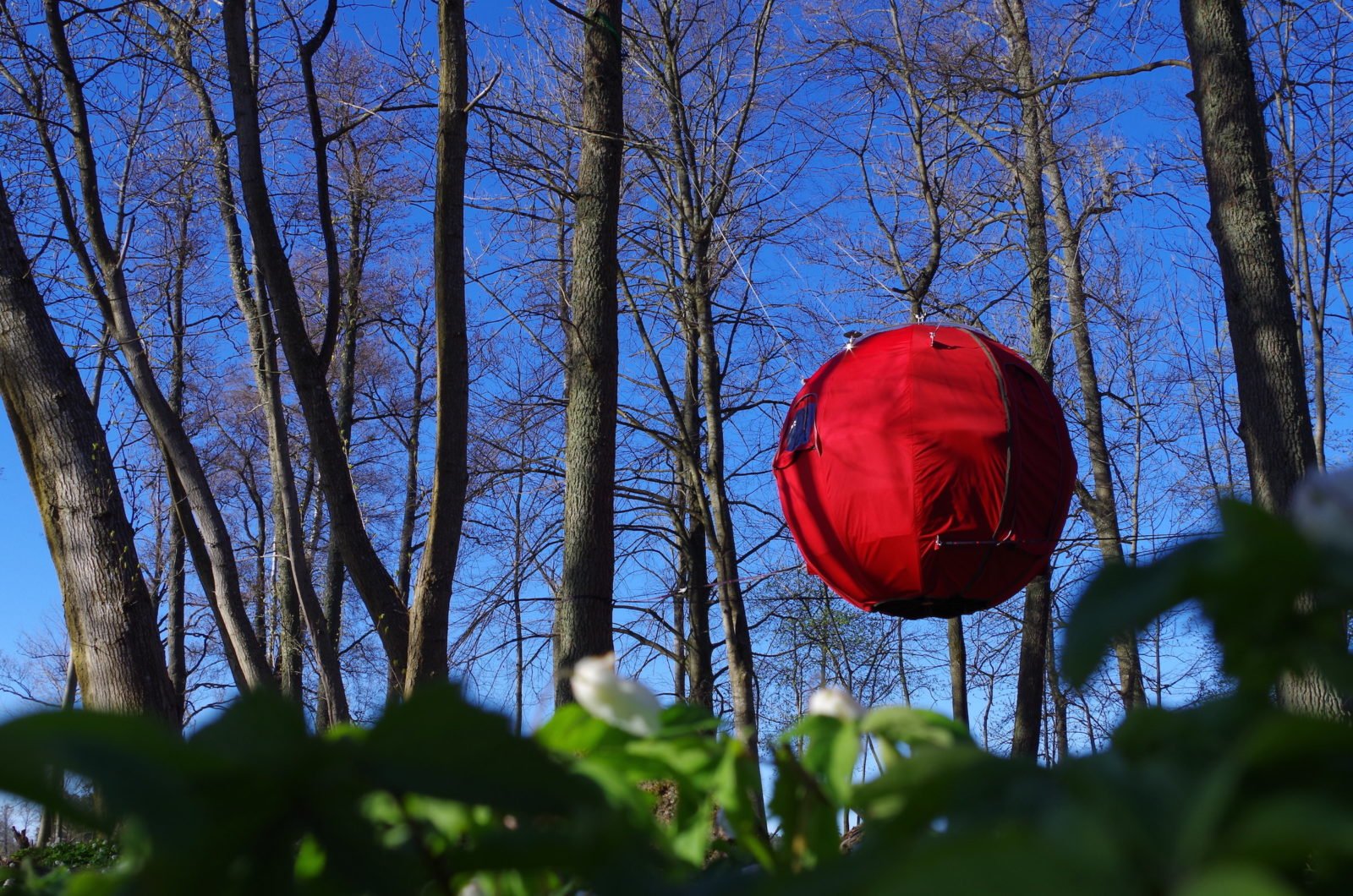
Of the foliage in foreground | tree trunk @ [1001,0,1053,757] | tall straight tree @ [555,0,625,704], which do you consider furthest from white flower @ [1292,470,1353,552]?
tree trunk @ [1001,0,1053,757]

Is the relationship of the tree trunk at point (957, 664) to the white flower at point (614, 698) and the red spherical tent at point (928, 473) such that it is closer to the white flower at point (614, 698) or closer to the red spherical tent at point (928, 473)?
the red spherical tent at point (928, 473)

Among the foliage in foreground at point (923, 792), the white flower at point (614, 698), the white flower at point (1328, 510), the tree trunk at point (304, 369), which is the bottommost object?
the foliage in foreground at point (923, 792)

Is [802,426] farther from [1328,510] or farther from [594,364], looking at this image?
[1328,510]

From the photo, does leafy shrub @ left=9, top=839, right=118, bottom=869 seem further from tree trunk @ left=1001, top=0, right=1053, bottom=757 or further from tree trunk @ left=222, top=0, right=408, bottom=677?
tree trunk @ left=1001, top=0, right=1053, bottom=757

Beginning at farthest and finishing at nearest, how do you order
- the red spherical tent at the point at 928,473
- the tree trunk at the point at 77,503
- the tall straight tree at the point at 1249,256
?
the tall straight tree at the point at 1249,256, the tree trunk at the point at 77,503, the red spherical tent at the point at 928,473

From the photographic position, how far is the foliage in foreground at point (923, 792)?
0.81 feet

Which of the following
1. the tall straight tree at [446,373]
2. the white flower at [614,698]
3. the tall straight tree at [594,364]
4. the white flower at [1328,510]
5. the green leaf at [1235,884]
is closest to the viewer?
the green leaf at [1235,884]

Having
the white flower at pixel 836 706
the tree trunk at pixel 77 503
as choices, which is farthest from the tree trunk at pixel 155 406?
the white flower at pixel 836 706

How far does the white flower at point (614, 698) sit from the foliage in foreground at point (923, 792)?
0.06m

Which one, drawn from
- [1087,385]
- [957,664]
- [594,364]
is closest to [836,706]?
[594,364]

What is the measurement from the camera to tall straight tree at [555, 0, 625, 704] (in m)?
4.85

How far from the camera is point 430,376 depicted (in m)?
15.0

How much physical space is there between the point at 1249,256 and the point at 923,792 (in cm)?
571

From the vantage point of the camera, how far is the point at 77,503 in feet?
15.0
